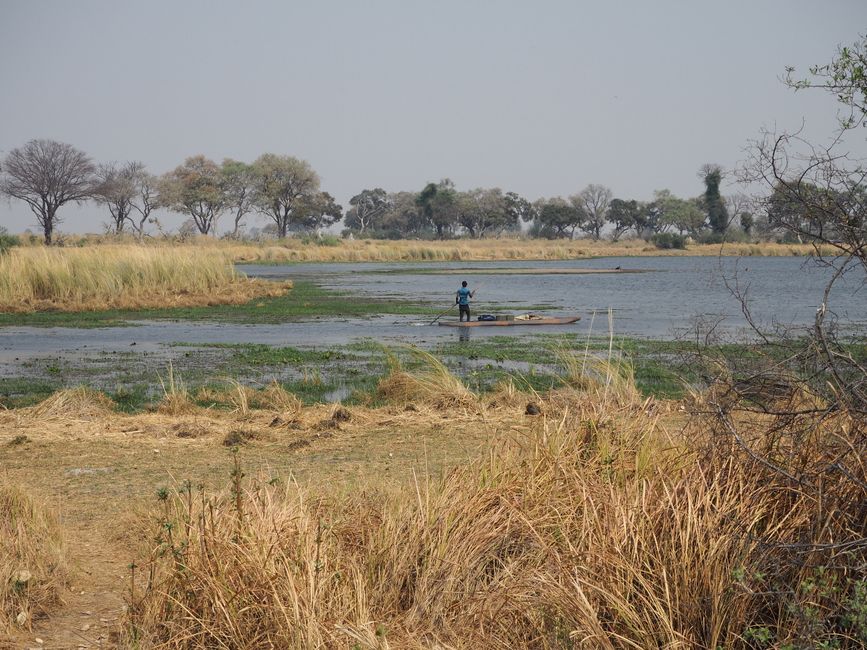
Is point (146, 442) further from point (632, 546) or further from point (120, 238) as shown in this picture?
point (120, 238)

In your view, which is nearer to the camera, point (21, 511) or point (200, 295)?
point (21, 511)

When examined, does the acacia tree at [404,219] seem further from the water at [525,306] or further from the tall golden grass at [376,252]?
the water at [525,306]

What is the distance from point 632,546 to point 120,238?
4873 centimetres

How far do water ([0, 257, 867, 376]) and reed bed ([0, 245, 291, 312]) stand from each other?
16.0 feet

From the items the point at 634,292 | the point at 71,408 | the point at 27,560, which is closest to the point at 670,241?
the point at 634,292

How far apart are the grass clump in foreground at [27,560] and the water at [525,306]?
4043 millimetres

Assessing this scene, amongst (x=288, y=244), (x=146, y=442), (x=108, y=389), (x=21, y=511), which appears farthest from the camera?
(x=288, y=244)

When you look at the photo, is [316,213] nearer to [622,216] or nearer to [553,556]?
[622,216]

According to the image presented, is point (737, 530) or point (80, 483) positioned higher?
point (737, 530)

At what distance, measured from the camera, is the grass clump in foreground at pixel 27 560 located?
522cm

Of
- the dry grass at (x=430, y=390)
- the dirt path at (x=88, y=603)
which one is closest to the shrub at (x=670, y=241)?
the dry grass at (x=430, y=390)

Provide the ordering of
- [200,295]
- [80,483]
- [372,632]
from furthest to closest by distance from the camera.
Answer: [200,295]
[80,483]
[372,632]

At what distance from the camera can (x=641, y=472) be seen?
5.69m

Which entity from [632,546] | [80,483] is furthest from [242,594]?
[80,483]
